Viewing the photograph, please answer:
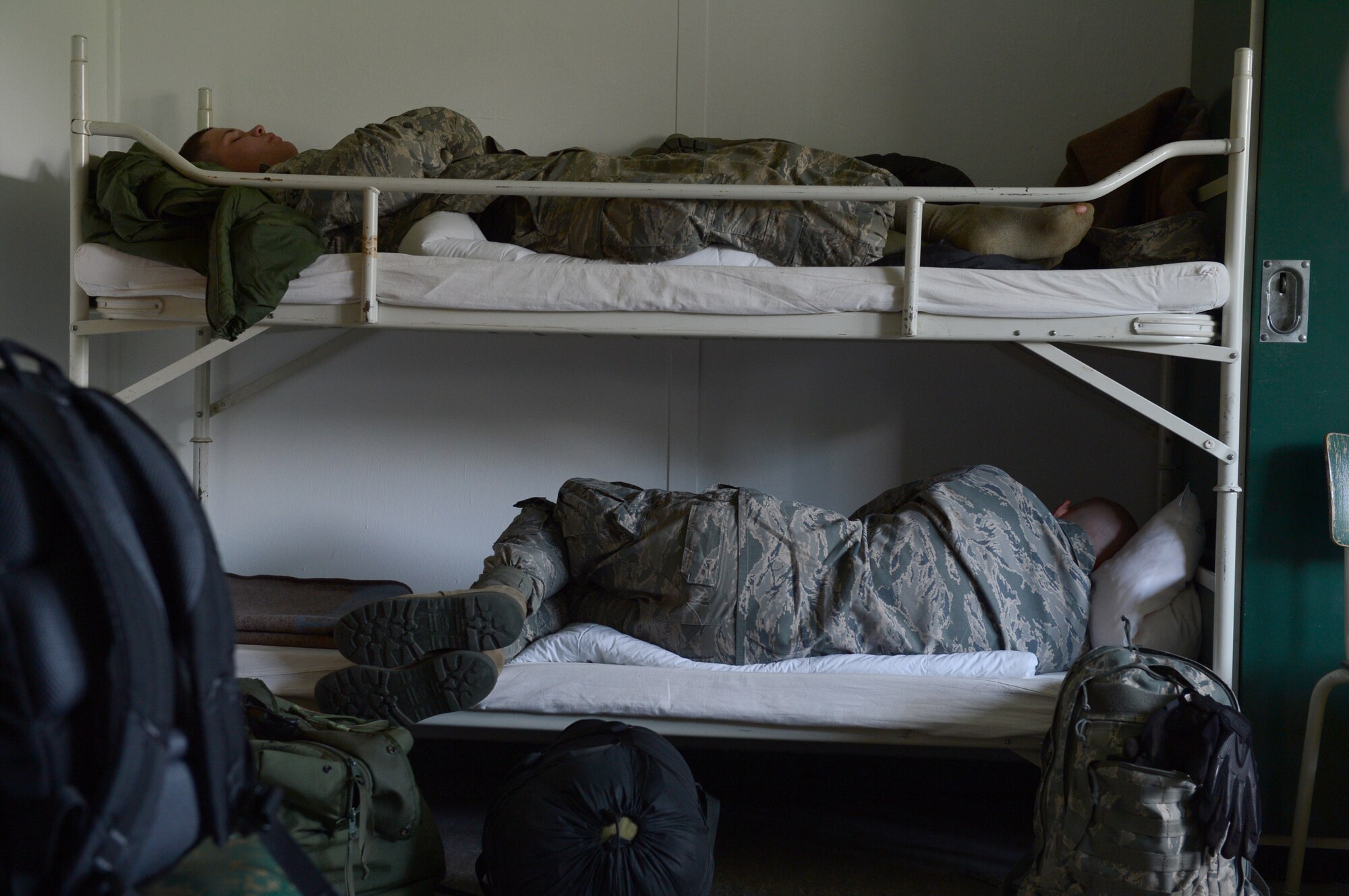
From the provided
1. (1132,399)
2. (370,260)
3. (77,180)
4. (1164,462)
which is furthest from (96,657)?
(1164,462)

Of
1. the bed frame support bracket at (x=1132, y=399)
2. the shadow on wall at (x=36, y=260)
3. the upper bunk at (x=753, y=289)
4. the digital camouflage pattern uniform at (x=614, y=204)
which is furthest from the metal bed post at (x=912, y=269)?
the shadow on wall at (x=36, y=260)

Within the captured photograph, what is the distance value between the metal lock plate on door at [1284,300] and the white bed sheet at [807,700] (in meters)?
0.84

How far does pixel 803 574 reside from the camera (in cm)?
198

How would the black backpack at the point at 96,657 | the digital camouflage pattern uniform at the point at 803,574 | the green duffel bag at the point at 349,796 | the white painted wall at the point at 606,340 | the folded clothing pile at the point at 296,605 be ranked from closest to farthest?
the black backpack at the point at 96,657
the green duffel bag at the point at 349,796
the digital camouflage pattern uniform at the point at 803,574
the folded clothing pile at the point at 296,605
the white painted wall at the point at 606,340

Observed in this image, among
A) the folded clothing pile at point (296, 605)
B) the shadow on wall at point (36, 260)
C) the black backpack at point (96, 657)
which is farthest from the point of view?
the shadow on wall at point (36, 260)

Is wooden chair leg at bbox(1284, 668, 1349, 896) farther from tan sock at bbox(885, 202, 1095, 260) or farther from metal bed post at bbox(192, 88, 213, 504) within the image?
metal bed post at bbox(192, 88, 213, 504)

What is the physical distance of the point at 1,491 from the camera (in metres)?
0.73

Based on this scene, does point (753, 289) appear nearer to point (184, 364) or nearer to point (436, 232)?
point (436, 232)

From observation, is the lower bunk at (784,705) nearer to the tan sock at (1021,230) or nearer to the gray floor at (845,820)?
the gray floor at (845,820)

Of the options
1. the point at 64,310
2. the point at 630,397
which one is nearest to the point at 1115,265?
the point at 630,397

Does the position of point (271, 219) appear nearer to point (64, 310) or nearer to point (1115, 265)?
point (64, 310)

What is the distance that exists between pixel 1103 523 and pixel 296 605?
192 centimetres

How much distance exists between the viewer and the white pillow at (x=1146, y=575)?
80.8 inches

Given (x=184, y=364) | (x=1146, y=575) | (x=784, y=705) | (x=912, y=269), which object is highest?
(x=912, y=269)
